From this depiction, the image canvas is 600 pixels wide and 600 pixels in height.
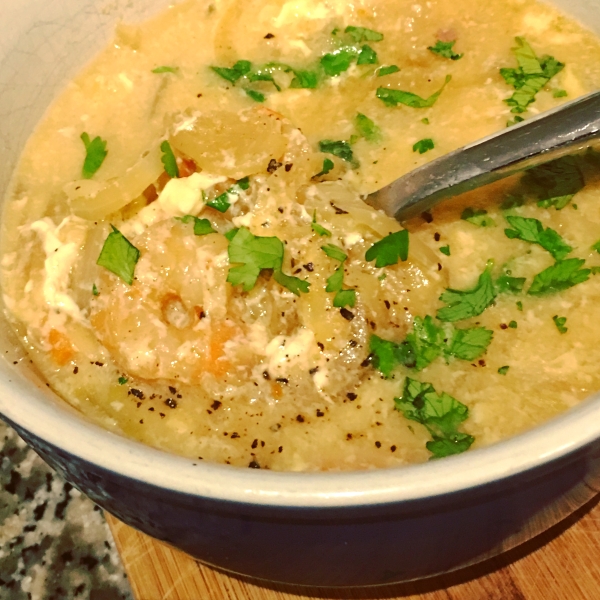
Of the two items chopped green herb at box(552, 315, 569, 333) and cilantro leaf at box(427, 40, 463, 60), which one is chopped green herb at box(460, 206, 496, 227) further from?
cilantro leaf at box(427, 40, 463, 60)

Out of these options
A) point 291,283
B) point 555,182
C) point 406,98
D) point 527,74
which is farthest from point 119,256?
point 527,74

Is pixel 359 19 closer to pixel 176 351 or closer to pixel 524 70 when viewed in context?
pixel 524 70

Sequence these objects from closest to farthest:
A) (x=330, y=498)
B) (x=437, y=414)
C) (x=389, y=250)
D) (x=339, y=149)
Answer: (x=330, y=498), (x=437, y=414), (x=389, y=250), (x=339, y=149)

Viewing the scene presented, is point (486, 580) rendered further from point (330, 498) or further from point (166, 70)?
point (166, 70)

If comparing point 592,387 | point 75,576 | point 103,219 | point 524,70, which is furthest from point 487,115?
point 75,576

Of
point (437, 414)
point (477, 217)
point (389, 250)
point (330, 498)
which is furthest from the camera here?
point (477, 217)
